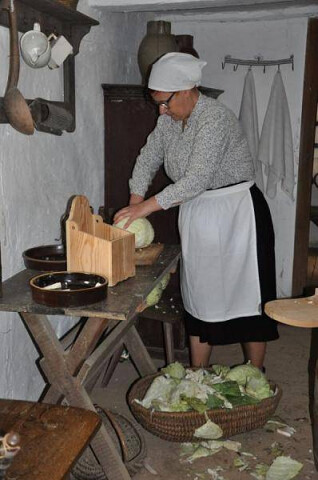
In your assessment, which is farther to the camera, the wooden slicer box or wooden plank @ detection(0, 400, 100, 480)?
the wooden slicer box

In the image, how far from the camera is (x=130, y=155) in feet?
11.5

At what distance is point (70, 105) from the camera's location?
282cm

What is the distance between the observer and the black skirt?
2963 mm

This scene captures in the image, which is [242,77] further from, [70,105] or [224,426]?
[224,426]

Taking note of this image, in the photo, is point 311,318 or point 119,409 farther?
point 119,409

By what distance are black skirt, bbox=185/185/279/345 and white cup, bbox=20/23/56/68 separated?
128 cm

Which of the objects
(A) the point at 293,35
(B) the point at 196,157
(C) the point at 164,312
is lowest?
(C) the point at 164,312

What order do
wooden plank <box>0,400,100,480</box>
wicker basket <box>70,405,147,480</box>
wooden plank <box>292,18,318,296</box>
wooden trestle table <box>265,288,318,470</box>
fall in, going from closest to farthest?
wooden plank <box>0,400,100,480</box>
wooden trestle table <box>265,288,318,470</box>
wicker basket <box>70,405,147,480</box>
wooden plank <box>292,18,318,296</box>

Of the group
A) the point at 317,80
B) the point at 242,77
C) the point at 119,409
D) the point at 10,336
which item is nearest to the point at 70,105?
the point at 10,336

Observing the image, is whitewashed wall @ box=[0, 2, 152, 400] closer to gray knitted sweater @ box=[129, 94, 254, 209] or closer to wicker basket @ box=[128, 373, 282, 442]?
gray knitted sweater @ box=[129, 94, 254, 209]

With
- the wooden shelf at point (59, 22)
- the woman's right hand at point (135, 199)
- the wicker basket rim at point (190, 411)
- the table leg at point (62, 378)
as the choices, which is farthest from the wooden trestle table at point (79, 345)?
the woman's right hand at point (135, 199)

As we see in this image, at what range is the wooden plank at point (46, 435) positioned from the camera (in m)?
1.28

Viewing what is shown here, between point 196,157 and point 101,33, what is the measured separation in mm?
1198

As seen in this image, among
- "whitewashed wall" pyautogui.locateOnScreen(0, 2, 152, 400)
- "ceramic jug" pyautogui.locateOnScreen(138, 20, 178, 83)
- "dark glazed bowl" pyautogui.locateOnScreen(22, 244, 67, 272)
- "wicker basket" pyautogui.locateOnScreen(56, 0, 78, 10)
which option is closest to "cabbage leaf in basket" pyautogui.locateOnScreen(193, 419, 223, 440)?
"whitewashed wall" pyautogui.locateOnScreen(0, 2, 152, 400)
